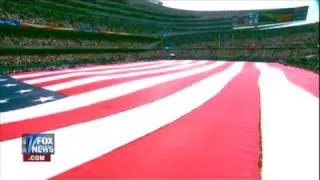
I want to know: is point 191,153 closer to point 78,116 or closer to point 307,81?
point 78,116

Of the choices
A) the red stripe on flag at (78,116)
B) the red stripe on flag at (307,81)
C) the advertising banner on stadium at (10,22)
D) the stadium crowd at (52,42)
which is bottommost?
the red stripe on flag at (78,116)

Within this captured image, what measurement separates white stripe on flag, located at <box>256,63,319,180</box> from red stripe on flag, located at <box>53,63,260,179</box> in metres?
0.25

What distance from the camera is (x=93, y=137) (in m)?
7.75

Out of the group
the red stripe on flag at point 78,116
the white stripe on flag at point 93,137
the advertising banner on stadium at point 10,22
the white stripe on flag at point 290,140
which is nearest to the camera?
the white stripe on flag at point 290,140

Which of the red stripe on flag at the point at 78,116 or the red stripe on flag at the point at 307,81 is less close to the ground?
the red stripe on flag at the point at 307,81

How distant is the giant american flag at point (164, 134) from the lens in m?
5.74

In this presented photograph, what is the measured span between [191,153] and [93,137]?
2.31 meters

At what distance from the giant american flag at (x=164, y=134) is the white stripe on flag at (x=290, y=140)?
17 millimetres

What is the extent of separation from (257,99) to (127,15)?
53.0m

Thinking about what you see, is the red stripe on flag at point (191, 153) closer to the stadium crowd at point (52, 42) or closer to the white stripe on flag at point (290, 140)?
the white stripe on flag at point (290, 140)

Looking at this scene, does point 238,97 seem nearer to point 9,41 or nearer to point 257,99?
point 257,99

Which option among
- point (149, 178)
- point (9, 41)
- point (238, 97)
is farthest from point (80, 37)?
point (149, 178)

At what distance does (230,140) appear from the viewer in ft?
24.2

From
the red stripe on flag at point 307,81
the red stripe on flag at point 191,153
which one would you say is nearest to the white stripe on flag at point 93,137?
the red stripe on flag at point 191,153
